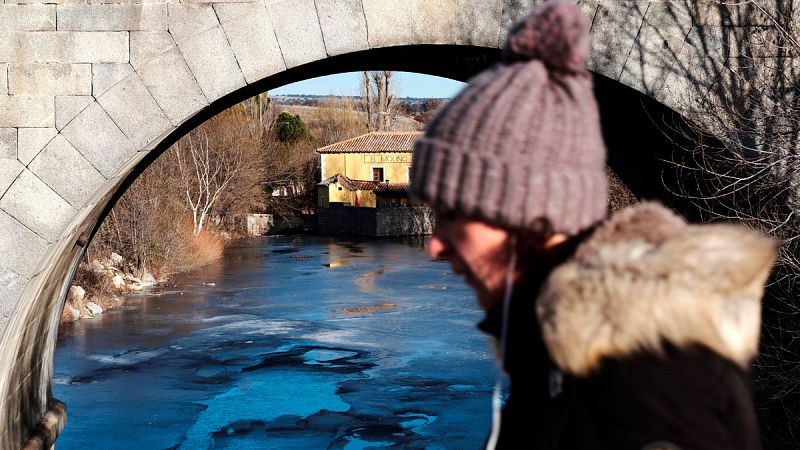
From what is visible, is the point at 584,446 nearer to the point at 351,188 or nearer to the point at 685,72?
the point at 685,72

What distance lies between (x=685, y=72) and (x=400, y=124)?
7296 cm

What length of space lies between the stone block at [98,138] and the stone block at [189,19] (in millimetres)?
588

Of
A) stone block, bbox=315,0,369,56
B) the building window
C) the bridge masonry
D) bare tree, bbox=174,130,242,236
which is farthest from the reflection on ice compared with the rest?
the building window

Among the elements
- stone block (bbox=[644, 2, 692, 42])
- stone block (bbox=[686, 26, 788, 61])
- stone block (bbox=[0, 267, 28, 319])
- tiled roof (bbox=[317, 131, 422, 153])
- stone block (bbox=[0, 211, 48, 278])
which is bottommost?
stone block (bbox=[0, 267, 28, 319])

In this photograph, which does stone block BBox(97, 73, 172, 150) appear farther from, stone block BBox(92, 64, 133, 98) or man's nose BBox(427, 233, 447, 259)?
man's nose BBox(427, 233, 447, 259)

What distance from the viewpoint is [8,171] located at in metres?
5.34

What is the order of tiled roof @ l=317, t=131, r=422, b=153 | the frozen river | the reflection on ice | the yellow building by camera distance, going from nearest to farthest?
the frozen river → the reflection on ice → the yellow building → tiled roof @ l=317, t=131, r=422, b=153

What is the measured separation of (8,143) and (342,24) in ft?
6.24

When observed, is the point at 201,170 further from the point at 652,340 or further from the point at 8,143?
the point at 652,340

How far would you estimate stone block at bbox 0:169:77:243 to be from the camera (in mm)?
5340

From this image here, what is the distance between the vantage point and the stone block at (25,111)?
17.5 ft

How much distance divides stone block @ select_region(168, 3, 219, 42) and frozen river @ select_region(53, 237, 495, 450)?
19.5 ft

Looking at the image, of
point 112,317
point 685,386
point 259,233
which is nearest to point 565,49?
point 685,386

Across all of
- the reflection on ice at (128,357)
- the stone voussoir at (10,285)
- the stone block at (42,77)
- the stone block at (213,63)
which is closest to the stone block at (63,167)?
the stone block at (42,77)
